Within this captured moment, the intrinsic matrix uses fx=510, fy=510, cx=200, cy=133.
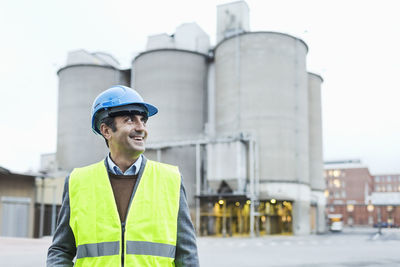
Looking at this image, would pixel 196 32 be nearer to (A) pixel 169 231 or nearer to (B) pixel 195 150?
(B) pixel 195 150

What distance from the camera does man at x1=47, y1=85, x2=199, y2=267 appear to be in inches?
105

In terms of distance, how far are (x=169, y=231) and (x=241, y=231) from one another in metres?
47.5

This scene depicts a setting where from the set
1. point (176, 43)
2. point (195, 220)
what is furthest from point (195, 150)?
point (176, 43)

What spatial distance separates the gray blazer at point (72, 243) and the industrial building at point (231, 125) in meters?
42.2

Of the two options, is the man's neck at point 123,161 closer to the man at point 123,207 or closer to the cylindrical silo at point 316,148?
the man at point 123,207

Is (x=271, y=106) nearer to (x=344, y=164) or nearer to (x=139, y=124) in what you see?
(x=139, y=124)

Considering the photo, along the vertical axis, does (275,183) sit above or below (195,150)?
below

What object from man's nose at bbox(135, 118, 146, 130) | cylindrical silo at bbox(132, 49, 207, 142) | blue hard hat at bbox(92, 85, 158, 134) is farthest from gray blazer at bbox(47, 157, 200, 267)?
cylindrical silo at bbox(132, 49, 207, 142)

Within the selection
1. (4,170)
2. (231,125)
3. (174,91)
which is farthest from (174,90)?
(4,170)

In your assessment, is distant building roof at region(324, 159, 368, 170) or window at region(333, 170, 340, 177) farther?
window at region(333, 170, 340, 177)

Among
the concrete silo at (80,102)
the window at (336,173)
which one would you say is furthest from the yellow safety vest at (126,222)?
the window at (336,173)

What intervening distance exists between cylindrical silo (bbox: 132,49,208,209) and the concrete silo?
758cm

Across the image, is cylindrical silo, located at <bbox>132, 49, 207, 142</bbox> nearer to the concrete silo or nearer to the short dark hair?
the concrete silo

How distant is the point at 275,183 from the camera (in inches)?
1965
